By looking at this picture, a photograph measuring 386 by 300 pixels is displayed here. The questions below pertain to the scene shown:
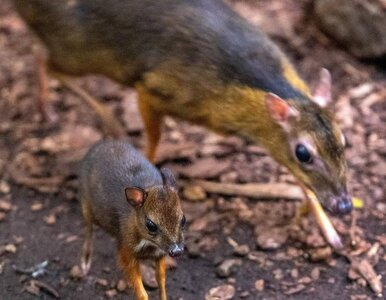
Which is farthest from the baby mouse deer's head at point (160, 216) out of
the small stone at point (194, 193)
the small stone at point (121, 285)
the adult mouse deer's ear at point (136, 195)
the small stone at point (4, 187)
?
the small stone at point (4, 187)

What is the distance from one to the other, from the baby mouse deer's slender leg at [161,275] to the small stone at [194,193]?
1.17m

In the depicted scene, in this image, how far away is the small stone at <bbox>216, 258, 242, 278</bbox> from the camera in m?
4.98

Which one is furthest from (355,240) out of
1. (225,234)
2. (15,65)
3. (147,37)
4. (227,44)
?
(15,65)

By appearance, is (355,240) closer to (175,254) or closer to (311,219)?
(311,219)

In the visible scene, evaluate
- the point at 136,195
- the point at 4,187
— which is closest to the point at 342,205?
the point at 136,195

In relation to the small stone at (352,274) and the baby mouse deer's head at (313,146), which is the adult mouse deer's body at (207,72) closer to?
the baby mouse deer's head at (313,146)

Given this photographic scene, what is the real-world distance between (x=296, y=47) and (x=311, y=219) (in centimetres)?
216

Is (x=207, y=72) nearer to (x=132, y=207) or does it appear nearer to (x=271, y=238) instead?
(x=271, y=238)

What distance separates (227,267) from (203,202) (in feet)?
2.38

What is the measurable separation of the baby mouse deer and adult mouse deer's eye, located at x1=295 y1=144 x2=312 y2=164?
1010mm

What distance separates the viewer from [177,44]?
18.0 feet

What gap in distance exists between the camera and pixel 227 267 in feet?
16.5

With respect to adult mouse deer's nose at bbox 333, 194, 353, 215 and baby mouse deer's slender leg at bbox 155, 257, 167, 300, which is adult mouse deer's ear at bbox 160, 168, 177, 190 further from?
adult mouse deer's nose at bbox 333, 194, 353, 215

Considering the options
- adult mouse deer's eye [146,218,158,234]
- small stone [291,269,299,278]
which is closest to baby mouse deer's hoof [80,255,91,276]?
adult mouse deer's eye [146,218,158,234]
